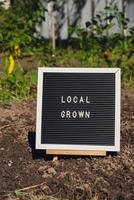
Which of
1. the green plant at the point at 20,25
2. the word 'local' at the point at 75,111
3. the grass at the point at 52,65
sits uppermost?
the green plant at the point at 20,25

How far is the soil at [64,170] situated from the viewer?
3.44 metres

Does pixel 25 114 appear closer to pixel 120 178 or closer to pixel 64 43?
pixel 120 178

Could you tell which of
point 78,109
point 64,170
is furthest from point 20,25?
point 64,170

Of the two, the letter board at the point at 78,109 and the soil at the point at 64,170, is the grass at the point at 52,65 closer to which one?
the soil at the point at 64,170

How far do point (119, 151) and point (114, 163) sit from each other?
10 cm

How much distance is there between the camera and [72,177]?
3.59 m

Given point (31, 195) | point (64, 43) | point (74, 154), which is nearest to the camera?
point (31, 195)

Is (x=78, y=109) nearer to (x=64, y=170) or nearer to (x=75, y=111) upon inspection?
(x=75, y=111)

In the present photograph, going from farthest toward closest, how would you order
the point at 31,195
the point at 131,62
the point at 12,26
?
1. the point at 12,26
2. the point at 131,62
3. the point at 31,195

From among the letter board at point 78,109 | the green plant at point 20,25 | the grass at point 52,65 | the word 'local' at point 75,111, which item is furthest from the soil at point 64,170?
the green plant at point 20,25

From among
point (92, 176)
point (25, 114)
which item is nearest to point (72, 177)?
point (92, 176)

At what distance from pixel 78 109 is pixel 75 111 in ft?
0.07

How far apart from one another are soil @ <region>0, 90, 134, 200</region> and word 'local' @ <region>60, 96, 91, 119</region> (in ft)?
0.94

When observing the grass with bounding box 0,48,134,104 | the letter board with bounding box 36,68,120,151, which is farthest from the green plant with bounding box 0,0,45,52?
the letter board with bounding box 36,68,120,151
